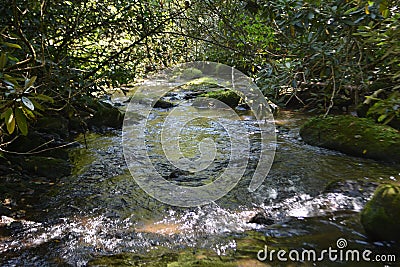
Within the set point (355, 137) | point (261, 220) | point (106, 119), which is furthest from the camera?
point (106, 119)

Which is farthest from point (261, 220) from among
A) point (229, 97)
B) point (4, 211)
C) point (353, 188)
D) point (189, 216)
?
point (229, 97)

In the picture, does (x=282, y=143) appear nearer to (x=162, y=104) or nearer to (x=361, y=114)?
(x=361, y=114)

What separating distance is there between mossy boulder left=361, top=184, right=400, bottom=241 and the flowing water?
0.09 meters

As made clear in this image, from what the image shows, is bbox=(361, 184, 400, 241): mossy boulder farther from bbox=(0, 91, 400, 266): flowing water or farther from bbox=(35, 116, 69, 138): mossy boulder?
bbox=(35, 116, 69, 138): mossy boulder

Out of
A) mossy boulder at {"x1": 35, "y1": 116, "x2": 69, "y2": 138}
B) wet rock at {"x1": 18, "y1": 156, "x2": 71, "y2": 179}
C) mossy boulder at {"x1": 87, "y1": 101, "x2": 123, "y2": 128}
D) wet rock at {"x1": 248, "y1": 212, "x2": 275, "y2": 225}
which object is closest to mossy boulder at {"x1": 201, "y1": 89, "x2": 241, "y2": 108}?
mossy boulder at {"x1": 87, "y1": 101, "x2": 123, "y2": 128}

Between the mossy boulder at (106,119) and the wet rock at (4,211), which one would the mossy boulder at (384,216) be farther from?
the mossy boulder at (106,119)

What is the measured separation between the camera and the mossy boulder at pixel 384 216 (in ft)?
8.89

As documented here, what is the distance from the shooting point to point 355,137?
549cm

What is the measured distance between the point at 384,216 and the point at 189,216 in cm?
175

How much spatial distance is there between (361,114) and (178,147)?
147 inches

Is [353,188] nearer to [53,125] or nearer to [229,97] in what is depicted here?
[53,125]

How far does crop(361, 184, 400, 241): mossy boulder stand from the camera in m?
2.71

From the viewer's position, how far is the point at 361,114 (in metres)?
6.90

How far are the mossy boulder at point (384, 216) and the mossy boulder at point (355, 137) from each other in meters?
2.41
